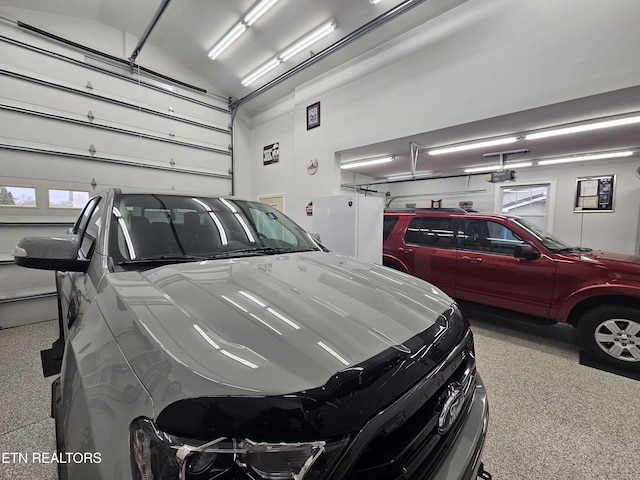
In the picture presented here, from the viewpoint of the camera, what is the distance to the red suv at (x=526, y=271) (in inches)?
107

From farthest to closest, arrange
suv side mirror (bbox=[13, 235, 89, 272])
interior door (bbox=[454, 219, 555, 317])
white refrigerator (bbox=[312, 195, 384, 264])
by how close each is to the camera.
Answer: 1. white refrigerator (bbox=[312, 195, 384, 264])
2. interior door (bbox=[454, 219, 555, 317])
3. suv side mirror (bbox=[13, 235, 89, 272])

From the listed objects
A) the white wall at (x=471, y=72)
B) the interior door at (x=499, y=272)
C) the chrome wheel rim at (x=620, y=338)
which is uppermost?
the white wall at (x=471, y=72)

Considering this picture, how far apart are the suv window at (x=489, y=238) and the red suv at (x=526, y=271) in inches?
0.4

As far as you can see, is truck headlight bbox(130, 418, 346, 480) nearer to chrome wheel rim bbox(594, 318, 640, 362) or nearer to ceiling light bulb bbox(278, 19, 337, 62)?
chrome wheel rim bbox(594, 318, 640, 362)

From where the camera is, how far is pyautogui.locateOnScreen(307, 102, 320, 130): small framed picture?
18.2 feet

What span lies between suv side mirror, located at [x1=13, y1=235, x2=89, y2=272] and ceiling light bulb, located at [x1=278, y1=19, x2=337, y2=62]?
424cm

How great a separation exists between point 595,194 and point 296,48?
835cm

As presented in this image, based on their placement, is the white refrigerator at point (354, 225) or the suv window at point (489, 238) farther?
the white refrigerator at point (354, 225)

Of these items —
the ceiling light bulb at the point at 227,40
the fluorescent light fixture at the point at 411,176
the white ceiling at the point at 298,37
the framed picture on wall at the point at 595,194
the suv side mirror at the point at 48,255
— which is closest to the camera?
the suv side mirror at the point at 48,255

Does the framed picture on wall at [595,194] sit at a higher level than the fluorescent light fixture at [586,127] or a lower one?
lower

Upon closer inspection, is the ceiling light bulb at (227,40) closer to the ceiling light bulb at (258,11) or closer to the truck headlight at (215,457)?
the ceiling light bulb at (258,11)

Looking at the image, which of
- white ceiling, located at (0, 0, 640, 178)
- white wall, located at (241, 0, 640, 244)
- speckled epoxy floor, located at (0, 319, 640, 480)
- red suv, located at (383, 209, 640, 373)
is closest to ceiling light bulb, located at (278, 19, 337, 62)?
white ceiling, located at (0, 0, 640, 178)

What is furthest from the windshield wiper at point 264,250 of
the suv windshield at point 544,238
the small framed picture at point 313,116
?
the small framed picture at point 313,116

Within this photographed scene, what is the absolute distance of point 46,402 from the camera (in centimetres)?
205
